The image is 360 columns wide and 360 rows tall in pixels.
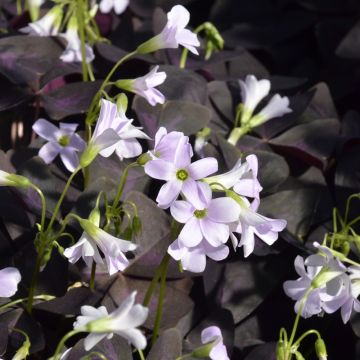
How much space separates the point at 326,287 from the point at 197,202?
24 cm

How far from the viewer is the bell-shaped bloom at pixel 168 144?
84 cm

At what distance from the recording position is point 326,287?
94 cm

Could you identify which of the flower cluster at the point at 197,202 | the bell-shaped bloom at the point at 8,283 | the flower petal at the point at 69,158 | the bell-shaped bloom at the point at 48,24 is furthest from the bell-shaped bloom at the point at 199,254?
the bell-shaped bloom at the point at 48,24

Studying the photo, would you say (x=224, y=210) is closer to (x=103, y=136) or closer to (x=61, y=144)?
(x=103, y=136)

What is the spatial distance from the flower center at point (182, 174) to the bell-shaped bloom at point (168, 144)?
15 millimetres

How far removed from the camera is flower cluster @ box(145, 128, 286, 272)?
2.71 feet

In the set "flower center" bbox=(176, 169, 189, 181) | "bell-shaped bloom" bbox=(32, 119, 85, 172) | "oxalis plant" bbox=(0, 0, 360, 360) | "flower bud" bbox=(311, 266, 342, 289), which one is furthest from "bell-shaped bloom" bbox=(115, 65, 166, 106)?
"flower bud" bbox=(311, 266, 342, 289)

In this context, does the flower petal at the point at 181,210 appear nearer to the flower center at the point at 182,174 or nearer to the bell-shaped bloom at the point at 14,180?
the flower center at the point at 182,174

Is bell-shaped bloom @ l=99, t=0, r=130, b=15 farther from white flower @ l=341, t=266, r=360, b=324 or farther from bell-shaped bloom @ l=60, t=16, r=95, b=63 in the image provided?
white flower @ l=341, t=266, r=360, b=324

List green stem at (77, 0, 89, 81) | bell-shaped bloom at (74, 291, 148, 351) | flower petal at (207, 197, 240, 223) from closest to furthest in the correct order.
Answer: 1. bell-shaped bloom at (74, 291, 148, 351)
2. flower petal at (207, 197, 240, 223)
3. green stem at (77, 0, 89, 81)

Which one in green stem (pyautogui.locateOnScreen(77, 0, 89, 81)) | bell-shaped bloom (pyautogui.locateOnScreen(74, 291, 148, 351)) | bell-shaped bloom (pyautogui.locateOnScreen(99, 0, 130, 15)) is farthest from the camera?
bell-shaped bloom (pyautogui.locateOnScreen(99, 0, 130, 15))

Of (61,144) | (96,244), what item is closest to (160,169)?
(96,244)

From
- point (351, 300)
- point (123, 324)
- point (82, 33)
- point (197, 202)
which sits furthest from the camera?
point (82, 33)

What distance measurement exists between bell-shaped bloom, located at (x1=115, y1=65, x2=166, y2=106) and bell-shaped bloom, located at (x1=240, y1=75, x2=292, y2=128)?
9.8 inches
